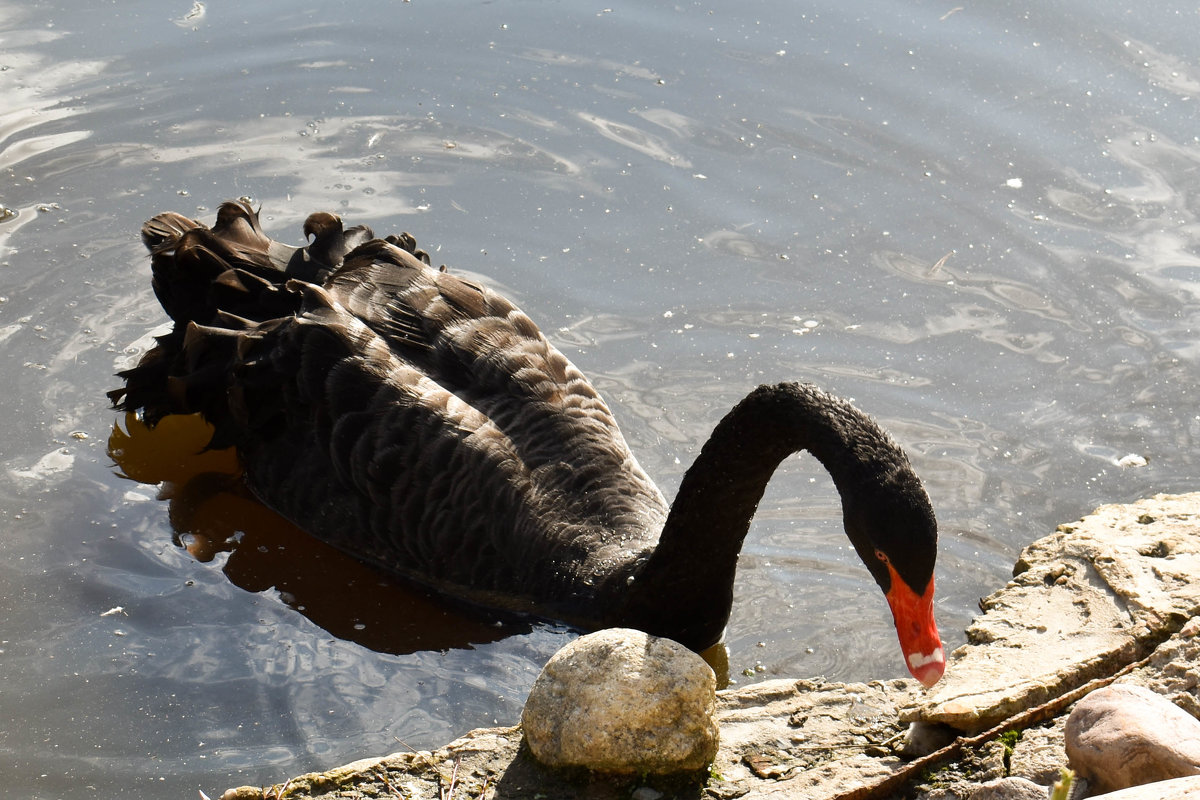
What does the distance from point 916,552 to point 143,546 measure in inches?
139

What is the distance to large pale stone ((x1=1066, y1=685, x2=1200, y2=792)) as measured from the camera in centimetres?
350

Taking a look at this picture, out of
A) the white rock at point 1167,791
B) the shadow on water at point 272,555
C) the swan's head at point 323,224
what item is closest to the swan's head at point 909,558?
the white rock at point 1167,791

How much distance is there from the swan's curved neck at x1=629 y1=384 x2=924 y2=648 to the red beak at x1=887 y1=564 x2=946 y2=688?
10.5 inches

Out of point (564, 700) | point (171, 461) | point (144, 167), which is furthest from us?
point (144, 167)

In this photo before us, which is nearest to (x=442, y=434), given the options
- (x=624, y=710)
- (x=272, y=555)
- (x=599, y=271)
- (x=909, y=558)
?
(x=272, y=555)

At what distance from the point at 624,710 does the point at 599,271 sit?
13.4 feet

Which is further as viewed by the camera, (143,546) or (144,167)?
(144,167)

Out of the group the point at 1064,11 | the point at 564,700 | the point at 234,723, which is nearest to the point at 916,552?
the point at 564,700

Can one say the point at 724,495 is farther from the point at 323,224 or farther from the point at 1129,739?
the point at 323,224

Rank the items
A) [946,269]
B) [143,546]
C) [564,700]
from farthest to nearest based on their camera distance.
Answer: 1. [946,269]
2. [143,546]
3. [564,700]

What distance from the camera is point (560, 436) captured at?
5676 mm

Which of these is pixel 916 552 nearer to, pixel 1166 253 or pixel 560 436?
pixel 560 436

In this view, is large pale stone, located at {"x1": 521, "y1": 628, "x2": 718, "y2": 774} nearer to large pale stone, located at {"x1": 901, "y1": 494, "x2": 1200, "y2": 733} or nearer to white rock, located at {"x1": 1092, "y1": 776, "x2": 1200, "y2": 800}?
large pale stone, located at {"x1": 901, "y1": 494, "x2": 1200, "y2": 733}

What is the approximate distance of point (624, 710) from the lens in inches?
155
